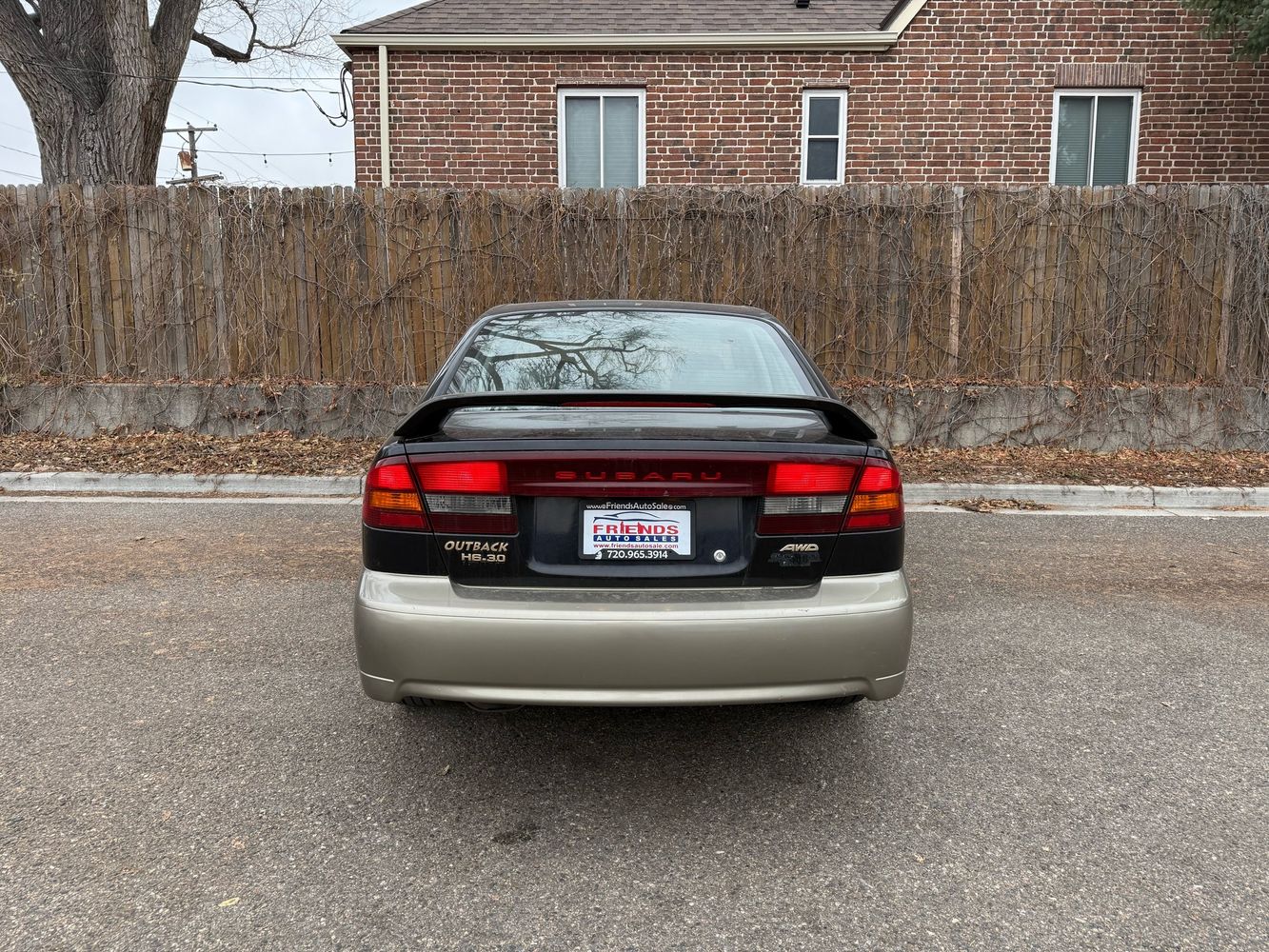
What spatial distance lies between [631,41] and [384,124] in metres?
3.63

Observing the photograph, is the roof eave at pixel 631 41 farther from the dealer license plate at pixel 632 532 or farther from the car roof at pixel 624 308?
the dealer license plate at pixel 632 532

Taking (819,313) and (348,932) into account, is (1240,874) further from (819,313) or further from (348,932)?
(819,313)

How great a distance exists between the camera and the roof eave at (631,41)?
12.7 metres

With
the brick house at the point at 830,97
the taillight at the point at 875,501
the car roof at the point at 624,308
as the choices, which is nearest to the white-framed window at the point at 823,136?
the brick house at the point at 830,97

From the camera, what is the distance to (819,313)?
9.55 metres

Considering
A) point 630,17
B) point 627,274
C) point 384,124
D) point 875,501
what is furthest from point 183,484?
point 630,17

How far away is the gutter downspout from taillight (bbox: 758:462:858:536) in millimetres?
11573

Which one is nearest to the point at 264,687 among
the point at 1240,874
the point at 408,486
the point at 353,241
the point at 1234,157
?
the point at 408,486

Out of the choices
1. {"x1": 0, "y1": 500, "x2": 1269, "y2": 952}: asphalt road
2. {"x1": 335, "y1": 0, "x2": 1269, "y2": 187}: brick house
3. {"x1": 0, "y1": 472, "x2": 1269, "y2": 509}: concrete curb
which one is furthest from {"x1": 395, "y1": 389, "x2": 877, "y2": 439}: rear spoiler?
{"x1": 335, "y1": 0, "x2": 1269, "y2": 187}: brick house

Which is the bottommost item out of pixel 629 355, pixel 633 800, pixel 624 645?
pixel 633 800

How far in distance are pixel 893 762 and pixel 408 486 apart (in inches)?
71.7

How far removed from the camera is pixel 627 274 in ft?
31.2

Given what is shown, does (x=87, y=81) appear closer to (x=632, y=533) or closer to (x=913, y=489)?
(x=913, y=489)

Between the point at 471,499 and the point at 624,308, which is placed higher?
the point at 624,308
